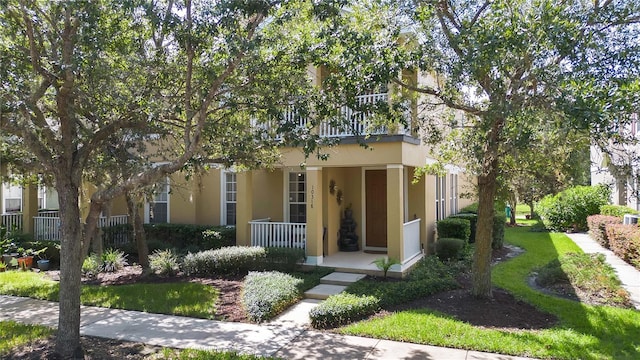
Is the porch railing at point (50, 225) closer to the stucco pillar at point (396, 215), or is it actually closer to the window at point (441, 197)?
the stucco pillar at point (396, 215)

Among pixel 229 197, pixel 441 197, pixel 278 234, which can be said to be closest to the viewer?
pixel 278 234

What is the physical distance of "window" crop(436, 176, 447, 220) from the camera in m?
16.0

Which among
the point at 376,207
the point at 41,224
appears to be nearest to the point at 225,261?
the point at 376,207

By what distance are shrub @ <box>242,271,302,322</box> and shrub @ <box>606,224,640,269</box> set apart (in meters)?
9.41

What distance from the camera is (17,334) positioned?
7.16m

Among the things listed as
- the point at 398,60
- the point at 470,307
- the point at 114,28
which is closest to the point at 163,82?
the point at 114,28

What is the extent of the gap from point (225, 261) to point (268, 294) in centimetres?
312

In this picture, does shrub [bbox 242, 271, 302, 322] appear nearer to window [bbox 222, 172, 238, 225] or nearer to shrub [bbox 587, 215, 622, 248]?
window [bbox 222, 172, 238, 225]

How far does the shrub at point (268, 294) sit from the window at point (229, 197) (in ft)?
15.6

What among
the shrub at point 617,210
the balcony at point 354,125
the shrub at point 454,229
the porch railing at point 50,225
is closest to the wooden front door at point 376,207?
the shrub at point 454,229

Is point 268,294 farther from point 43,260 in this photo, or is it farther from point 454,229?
point 43,260

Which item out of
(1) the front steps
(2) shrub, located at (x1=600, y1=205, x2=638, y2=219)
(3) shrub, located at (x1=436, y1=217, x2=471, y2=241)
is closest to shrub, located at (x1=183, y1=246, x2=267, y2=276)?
(1) the front steps

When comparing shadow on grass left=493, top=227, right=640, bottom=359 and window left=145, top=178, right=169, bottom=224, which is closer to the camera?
shadow on grass left=493, top=227, right=640, bottom=359

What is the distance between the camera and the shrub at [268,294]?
8.06 m
